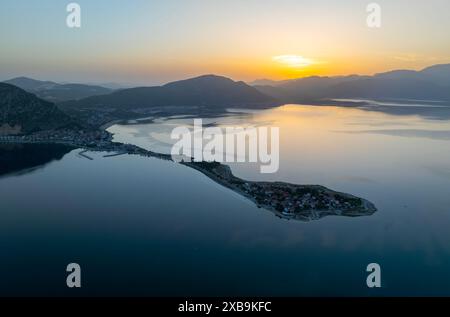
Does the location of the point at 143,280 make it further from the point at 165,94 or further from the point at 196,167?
the point at 165,94

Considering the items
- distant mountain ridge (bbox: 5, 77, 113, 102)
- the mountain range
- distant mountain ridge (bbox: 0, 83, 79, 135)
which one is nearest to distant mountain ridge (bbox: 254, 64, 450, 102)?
the mountain range

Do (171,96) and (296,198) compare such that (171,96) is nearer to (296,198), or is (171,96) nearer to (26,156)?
(26,156)

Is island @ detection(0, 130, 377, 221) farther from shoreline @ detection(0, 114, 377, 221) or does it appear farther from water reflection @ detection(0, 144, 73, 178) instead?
water reflection @ detection(0, 144, 73, 178)

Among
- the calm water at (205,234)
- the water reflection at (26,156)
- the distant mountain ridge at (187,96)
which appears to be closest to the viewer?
the calm water at (205,234)

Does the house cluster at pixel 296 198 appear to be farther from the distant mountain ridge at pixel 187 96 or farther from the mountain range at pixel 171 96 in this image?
the distant mountain ridge at pixel 187 96

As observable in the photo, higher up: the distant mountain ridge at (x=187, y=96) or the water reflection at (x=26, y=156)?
the distant mountain ridge at (x=187, y=96)

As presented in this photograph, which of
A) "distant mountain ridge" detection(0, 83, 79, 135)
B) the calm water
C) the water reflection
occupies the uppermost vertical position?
"distant mountain ridge" detection(0, 83, 79, 135)

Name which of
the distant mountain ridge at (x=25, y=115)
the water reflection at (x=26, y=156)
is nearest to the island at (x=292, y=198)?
the water reflection at (x=26, y=156)
